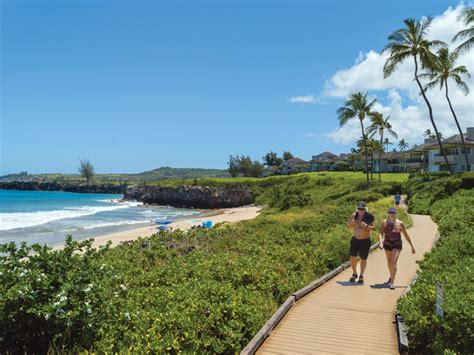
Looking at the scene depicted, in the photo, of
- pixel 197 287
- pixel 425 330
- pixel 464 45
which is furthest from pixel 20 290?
pixel 464 45

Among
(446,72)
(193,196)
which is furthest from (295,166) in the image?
(446,72)

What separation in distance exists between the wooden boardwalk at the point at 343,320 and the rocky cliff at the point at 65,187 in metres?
133

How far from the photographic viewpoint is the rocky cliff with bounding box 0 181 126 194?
13950 cm

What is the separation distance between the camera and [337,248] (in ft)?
43.3

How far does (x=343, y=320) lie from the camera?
7520 mm

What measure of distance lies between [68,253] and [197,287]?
8.44ft

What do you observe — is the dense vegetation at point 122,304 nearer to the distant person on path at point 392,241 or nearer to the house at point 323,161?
the distant person on path at point 392,241

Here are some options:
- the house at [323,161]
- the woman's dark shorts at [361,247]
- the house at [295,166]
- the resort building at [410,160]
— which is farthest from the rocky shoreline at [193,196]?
the woman's dark shorts at [361,247]

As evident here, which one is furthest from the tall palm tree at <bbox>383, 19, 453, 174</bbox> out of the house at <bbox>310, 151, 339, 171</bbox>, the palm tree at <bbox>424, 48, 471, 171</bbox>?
the house at <bbox>310, 151, 339, 171</bbox>

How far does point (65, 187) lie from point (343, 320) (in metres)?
153

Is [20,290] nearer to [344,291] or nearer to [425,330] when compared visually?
[425,330]

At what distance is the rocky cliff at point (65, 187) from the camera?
458 feet

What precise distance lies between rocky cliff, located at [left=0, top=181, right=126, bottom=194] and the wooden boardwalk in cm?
13277

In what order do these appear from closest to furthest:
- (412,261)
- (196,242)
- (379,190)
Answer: (412,261) < (196,242) < (379,190)
